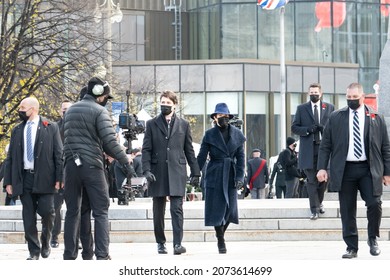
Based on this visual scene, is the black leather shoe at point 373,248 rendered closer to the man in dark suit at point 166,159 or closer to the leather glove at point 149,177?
the man in dark suit at point 166,159

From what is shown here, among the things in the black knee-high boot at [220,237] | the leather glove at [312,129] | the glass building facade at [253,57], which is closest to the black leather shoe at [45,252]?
the black knee-high boot at [220,237]

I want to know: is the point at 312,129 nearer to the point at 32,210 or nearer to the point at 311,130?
the point at 311,130

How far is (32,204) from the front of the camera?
1755cm

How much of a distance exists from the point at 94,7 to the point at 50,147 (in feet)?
85.4

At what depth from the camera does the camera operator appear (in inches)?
616

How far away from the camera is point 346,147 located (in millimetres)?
16422

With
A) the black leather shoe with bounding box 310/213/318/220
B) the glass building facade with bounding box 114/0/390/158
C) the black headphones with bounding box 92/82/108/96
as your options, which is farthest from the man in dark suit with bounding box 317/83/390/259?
the glass building facade with bounding box 114/0/390/158

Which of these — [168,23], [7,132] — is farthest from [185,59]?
[7,132]

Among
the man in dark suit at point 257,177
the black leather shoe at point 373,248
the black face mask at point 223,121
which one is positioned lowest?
the black leather shoe at point 373,248

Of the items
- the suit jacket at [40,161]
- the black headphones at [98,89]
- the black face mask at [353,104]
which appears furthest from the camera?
the suit jacket at [40,161]

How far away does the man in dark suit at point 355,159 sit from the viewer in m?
16.4

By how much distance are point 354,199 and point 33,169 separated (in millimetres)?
3859

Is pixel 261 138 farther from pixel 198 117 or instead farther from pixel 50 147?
pixel 50 147

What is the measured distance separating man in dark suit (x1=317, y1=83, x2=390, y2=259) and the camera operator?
8.02ft
